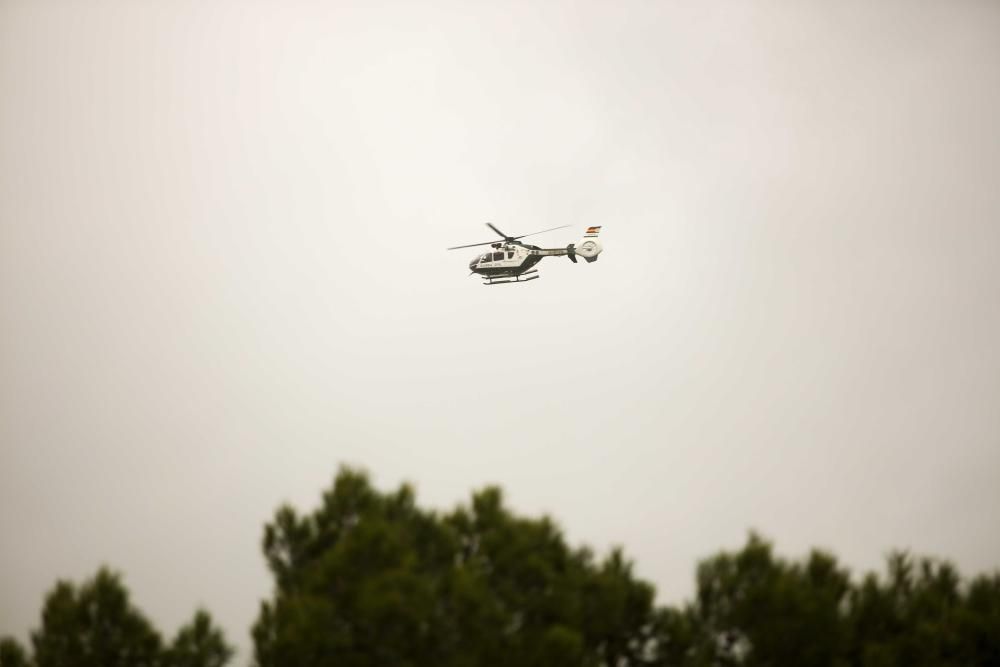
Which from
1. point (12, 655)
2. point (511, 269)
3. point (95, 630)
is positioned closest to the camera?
point (12, 655)

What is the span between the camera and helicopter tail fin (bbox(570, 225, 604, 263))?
68.1 m

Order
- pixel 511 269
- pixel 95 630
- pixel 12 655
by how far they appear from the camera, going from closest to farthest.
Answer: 1. pixel 12 655
2. pixel 95 630
3. pixel 511 269

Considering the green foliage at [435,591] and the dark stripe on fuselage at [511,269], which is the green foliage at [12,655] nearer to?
the green foliage at [435,591]

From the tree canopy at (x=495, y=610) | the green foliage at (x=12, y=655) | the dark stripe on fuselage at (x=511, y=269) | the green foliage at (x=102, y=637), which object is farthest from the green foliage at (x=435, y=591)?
the dark stripe on fuselage at (x=511, y=269)

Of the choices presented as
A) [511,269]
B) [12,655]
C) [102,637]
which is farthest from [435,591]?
[511,269]

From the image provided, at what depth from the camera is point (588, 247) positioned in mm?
68375

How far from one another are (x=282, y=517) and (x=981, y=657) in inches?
1075

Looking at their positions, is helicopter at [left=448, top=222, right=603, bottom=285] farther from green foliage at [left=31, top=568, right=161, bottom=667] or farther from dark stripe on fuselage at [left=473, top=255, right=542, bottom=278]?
green foliage at [left=31, top=568, right=161, bottom=667]

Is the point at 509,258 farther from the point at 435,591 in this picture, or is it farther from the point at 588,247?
the point at 435,591

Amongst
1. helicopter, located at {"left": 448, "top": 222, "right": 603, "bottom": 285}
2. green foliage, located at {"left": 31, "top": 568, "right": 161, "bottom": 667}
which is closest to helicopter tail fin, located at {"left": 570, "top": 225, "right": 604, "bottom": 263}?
helicopter, located at {"left": 448, "top": 222, "right": 603, "bottom": 285}

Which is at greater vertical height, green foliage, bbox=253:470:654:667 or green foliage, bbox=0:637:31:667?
green foliage, bbox=253:470:654:667

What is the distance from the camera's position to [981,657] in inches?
1651

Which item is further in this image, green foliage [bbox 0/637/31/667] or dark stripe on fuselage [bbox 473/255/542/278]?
dark stripe on fuselage [bbox 473/255/542/278]

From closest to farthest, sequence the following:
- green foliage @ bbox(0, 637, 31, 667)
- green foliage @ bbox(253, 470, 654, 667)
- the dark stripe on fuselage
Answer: green foliage @ bbox(253, 470, 654, 667) → green foliage @ bbox(0, 637, 31, 667) → the dark stripe on fuselage
